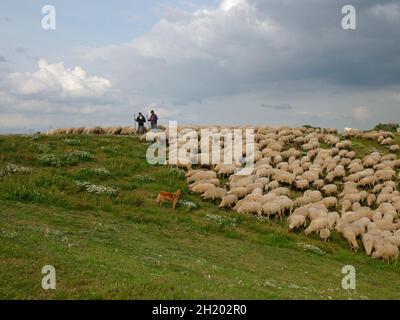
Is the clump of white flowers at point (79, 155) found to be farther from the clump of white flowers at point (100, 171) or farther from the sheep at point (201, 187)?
the sheep at point (201, 187)

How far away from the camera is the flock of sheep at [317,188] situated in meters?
25.9

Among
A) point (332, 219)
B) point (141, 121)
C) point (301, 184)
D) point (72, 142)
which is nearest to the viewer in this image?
point (332, 219)

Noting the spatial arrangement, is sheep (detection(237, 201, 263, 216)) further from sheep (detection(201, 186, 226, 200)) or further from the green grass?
sheep (detection(201, 186, 226, 200))

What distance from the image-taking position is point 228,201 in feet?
92.9

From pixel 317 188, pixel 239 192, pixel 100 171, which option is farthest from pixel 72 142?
pixel 317 188

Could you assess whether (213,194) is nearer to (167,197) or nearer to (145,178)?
(167,197)

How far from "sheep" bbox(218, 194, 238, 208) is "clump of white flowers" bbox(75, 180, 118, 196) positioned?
6356mm

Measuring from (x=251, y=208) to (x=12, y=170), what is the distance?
14305 millimetres

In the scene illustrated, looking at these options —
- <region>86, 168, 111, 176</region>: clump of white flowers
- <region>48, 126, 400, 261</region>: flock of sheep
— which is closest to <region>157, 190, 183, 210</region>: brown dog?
<region>48, 126, 400, 261</region>: flock of sheep

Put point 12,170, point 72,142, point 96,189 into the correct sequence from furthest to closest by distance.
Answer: point 72,142 → point 12,170 → point 96,189

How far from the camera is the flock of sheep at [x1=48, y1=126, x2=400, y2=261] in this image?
25938 mm

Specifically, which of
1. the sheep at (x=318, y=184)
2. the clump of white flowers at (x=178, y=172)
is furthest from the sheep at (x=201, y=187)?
the sheep at (x=318, y=184)
